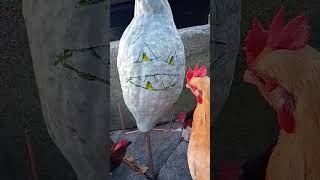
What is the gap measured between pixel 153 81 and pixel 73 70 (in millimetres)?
618

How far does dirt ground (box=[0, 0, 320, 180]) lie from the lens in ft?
4.73

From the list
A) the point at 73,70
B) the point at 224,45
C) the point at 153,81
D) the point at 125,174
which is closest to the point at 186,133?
the point at 125,174

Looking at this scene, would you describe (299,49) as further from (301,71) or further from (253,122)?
(253,122)

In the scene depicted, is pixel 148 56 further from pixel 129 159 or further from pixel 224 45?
pixel 129 159

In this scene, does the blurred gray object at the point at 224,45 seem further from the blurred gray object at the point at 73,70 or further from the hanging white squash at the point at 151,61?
the hanging white squash at the point at 151,61

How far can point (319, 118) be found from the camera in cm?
142

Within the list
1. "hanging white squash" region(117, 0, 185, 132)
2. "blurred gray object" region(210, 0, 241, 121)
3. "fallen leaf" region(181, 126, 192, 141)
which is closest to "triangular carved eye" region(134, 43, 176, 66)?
"hanging white squash" region(117, 0, 185, 132)

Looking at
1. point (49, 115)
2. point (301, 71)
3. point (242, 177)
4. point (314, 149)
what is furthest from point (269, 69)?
point (49, 115)

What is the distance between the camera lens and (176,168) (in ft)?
7.97

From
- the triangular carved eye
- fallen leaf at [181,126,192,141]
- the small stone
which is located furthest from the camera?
fallen leaf at [181,126,192,141]

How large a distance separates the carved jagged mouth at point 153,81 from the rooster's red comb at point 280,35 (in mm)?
608

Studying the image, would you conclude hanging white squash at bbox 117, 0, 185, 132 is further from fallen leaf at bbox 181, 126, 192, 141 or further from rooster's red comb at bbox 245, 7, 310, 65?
rooster's red comb at bbox 245, 7, 310, 65

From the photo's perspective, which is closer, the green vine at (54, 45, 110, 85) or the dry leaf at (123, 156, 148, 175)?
the green vine at (54, 45, 110, 85)

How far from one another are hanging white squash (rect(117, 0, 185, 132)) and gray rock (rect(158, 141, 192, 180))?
475 millimetres
